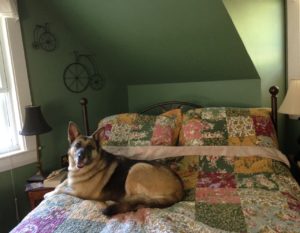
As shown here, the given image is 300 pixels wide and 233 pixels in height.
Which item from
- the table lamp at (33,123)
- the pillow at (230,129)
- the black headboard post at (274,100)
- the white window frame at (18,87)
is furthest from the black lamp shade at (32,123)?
the black headboard post at (274,100)

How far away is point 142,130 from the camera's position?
2.45 meters

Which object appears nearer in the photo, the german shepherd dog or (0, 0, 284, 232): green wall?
the german shepherd dog

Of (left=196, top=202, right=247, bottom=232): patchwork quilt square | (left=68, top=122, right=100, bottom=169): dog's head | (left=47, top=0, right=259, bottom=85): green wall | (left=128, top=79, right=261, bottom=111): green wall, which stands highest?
(left=47, top=0, right=259, bottom=85): green wall

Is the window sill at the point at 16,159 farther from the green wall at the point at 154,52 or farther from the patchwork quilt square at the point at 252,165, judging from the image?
the patchwork quilt square at the point at 252,165

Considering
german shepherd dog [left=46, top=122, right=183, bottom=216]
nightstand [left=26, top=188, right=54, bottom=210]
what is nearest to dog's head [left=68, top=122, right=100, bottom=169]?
german shepherd dog [left=46, top=122, right=183, bottom=216]

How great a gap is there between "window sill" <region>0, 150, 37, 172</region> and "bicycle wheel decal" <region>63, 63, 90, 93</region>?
2.40 feet

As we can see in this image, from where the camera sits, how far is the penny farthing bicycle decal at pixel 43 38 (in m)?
2.61

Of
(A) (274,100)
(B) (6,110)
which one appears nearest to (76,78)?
(B) (6,110)

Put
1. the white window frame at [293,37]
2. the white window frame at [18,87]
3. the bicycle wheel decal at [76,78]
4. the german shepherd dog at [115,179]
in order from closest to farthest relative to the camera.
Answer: the german shepherd dog at [115,179] < the white window frame at [18,87] < the white window frame at [293,37] < the bicycle wheel decal at [76,78]

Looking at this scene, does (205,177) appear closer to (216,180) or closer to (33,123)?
(216,180)

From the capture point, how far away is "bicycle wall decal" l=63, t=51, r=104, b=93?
2.90m

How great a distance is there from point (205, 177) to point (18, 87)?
1726mm

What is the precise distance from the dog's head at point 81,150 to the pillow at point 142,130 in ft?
1.25

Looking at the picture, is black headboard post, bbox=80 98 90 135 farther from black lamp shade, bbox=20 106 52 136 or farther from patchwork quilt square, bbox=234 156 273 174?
patchwork quilt square, bbox=234 156 273 174
